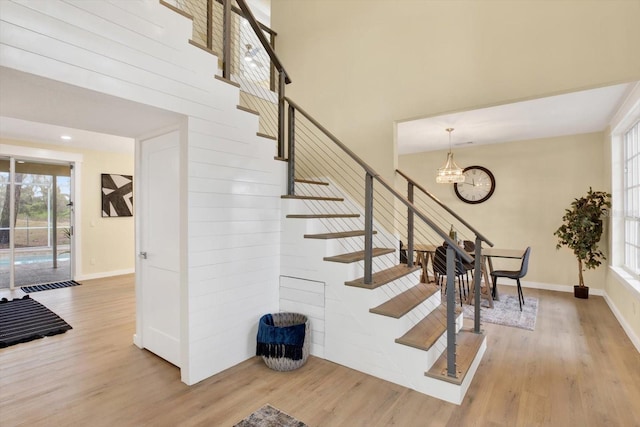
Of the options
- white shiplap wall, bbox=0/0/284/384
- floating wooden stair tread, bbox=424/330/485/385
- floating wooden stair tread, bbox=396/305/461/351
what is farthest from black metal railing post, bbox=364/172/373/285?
white shiplap wall, bbox=0/0/284/384

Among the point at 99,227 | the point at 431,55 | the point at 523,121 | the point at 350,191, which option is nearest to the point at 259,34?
the point at 431,55

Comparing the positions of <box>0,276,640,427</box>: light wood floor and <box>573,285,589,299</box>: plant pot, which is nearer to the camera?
<box>0,276,640,427</box>: light wood floor

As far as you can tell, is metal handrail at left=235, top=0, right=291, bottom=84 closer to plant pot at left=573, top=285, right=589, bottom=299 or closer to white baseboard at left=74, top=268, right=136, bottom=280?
white baseboard at left=74, top=268, right=136, bottom=280

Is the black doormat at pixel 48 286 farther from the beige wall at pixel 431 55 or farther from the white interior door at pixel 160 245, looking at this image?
the beige wall at pixel 431 55

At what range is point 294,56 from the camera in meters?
4.48

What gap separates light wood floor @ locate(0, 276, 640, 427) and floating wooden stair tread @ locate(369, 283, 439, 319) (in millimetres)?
546

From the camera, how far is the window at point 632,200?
12.1 feet

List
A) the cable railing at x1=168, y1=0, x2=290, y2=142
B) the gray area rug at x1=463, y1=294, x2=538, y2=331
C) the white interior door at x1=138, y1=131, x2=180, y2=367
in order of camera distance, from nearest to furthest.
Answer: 1. the white interior door at x1=138, y1=131, x2=180, y2=367
2. the gray area rug at x1=463, y1=294, x2=538, y2=331
3. the cable railing at x1=168, y1=0, x2=290, y2=142

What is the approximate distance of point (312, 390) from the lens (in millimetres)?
2402

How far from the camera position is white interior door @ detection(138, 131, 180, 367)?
9.04ft

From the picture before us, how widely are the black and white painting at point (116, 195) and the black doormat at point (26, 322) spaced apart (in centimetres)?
235

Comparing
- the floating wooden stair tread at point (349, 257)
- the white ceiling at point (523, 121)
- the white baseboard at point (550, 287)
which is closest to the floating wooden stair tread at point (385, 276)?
the floating wooden stair tread at point (349, 257)

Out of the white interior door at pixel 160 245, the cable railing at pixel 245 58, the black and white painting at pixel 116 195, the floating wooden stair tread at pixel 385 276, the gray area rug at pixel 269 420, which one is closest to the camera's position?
Answer: the gray area rug at pixel 269 420

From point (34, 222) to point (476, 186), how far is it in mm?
8122
